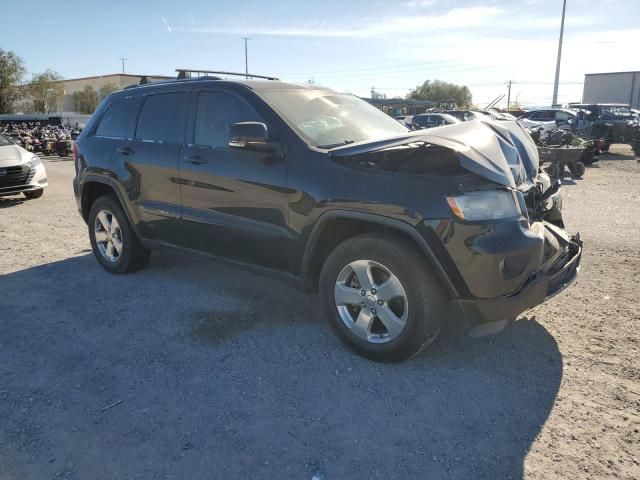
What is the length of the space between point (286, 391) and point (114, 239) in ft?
10.2

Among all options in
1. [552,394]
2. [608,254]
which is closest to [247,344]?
[552,394]

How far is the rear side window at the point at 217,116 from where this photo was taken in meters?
4.08

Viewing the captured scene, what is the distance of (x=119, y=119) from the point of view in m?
5.24

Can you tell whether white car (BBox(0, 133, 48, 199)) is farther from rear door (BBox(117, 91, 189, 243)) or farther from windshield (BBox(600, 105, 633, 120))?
windshield (BBox(600, 105, 633, 120))

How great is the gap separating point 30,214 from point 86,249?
10.3 feet

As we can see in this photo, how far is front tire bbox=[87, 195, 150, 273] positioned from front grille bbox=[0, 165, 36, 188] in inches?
210

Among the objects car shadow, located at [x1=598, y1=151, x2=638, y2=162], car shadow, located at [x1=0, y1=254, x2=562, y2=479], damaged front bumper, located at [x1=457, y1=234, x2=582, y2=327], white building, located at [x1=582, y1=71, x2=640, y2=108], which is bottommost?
car shadow, located at [x1=0, y1=254, x2=562, y2=479]

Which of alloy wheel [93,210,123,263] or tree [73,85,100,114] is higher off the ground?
tree [73,85,100,114]

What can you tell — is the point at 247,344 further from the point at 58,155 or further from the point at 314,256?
the point at 58,155

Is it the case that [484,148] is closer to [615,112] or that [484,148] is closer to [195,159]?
[195,159]

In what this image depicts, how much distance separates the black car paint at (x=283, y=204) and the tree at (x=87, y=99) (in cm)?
7727

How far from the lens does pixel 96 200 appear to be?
5449mm

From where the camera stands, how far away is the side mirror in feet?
11.7

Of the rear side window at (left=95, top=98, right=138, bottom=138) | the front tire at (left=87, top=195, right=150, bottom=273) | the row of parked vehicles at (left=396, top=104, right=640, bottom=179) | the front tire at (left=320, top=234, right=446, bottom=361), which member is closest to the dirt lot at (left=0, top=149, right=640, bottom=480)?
the front tire at (left=320, top=234, right=446, bottom=361)
